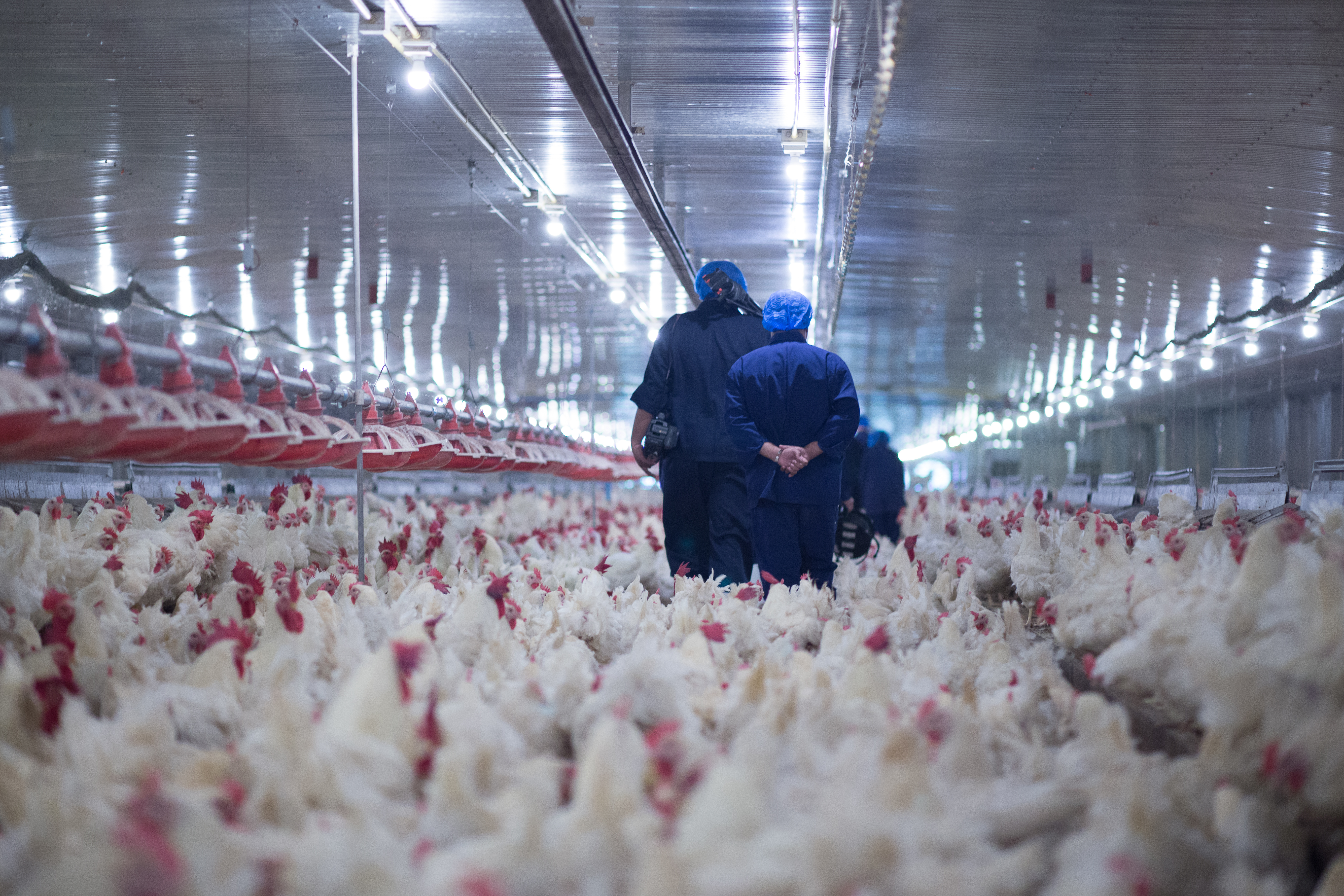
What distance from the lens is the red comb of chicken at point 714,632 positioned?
2.97 metres

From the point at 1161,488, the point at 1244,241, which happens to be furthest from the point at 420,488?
the point at 1244,241

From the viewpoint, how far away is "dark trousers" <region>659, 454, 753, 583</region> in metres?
5.34

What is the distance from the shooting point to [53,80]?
5.07 meters

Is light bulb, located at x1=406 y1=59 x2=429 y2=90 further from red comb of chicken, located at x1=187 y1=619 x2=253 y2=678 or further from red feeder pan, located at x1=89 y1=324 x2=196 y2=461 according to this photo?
red comb of chicken, located at x1=187 y1=619 x2=253 y2=678

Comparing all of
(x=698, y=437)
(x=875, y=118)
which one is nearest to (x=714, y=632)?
(x=698, y=437)

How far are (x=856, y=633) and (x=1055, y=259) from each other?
7079 millimetres

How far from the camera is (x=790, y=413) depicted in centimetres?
478

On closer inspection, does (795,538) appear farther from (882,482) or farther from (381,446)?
(882,482)

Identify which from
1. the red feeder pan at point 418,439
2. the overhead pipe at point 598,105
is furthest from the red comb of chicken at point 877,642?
the red feeder pan at point 418,439

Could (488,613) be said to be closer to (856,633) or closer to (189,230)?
(856,633)

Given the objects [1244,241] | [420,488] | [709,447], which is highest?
[1244,241]

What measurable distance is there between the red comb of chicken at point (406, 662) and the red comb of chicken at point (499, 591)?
2.78 ft

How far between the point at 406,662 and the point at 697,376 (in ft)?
11.4

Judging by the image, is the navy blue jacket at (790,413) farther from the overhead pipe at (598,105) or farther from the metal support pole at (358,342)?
the metal support pole at (358,342)
